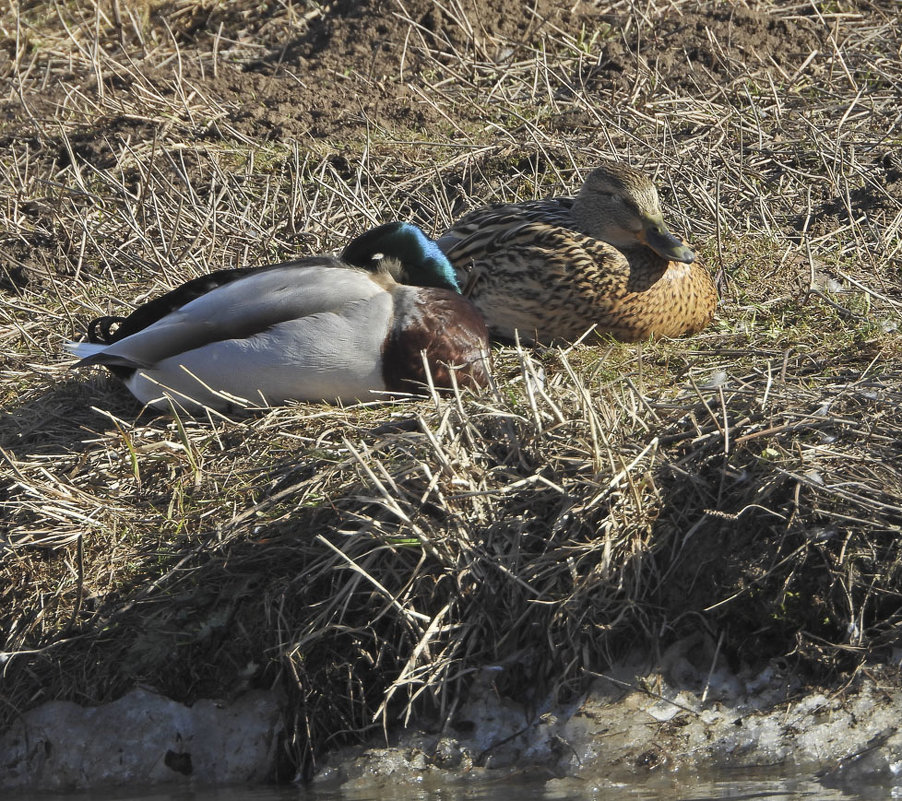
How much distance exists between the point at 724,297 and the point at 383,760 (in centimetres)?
259

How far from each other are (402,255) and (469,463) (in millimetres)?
1158

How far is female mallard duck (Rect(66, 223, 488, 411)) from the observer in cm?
434

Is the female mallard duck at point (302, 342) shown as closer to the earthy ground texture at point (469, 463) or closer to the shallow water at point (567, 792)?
the earthy ground texture at point (469, 463)

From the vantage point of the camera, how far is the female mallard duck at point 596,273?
489cm

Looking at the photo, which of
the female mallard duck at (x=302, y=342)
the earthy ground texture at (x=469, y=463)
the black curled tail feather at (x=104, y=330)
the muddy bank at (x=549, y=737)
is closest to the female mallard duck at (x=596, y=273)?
the earthy ground texture at (x=469, y=463)

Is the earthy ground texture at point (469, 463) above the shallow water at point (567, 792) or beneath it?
above

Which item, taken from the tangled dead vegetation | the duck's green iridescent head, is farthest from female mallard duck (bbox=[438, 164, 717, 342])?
the tangled dead vegetation

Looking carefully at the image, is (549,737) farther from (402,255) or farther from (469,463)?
(402,255)

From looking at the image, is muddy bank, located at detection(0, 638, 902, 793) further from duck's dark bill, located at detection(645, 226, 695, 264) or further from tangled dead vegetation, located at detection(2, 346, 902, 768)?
duck's dark bill, located at detection(645, 226, 695, 264)

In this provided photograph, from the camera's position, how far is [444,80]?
7332 millimetres

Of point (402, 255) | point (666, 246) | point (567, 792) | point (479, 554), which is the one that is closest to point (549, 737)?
point (567, 792)

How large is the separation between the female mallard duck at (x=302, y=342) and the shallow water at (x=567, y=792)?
50.9 inches

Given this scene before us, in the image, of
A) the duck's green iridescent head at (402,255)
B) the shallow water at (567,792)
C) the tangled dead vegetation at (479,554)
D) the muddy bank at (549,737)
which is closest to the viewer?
the shallow water at (567,792)

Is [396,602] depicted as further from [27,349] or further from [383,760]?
[27,349]
